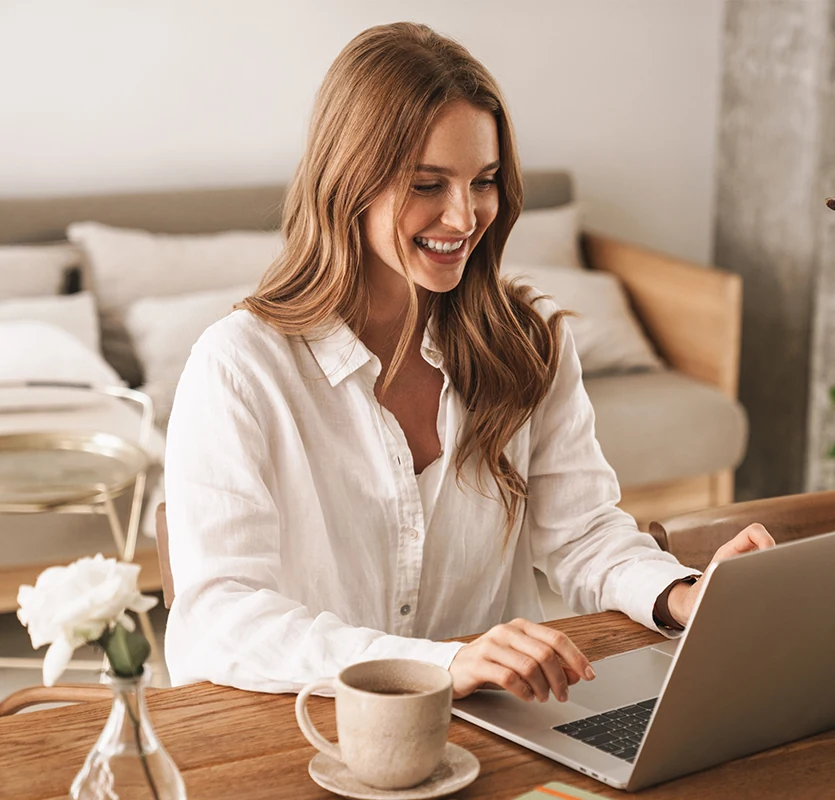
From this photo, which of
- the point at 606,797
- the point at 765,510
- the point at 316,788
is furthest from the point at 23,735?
the point at 765,510

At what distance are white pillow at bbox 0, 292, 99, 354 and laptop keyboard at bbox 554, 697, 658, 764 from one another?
2207 mm

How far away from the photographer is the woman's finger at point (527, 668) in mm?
955

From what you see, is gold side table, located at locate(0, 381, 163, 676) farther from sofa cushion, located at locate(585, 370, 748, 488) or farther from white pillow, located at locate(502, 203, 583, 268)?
white pillow, located at locate(502, 203, 583, 268)

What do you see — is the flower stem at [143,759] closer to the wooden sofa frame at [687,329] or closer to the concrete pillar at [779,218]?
the wooden sofa frame at [687,329]

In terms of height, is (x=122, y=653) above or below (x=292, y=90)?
below

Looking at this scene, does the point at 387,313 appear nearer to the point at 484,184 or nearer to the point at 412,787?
the point at 484,184

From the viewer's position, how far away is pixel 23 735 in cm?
95

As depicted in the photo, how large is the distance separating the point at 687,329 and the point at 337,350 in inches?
87.6

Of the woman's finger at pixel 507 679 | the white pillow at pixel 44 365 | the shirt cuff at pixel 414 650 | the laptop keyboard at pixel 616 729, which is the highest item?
the woman's finger at pixel 507 679

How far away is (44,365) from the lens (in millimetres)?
2816

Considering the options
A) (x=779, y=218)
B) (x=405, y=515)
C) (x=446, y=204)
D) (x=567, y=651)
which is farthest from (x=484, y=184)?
(x=779, y=218)

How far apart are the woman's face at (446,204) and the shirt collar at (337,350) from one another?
95 millimetres

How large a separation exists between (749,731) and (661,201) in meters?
3.36

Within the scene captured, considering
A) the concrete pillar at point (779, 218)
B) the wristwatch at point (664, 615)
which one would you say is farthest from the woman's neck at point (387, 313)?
the concrete pillar at point (779, 218)
